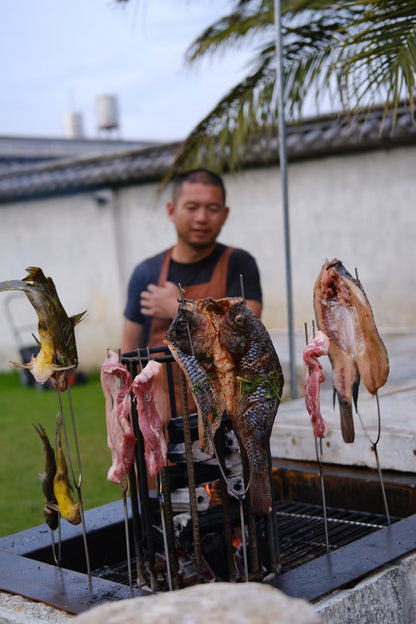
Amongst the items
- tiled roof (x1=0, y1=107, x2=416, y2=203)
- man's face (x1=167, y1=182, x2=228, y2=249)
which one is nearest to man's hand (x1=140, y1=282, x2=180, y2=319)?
man's face (x1=167, y1=182, x2=228, y2=249)

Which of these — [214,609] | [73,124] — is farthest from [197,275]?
[73,124]

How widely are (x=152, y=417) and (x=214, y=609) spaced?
3.03 feet

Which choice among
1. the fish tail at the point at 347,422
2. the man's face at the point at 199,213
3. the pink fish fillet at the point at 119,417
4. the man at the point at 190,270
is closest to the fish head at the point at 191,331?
the pink fish fillet at the point at 119,417

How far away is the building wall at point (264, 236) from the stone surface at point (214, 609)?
24.0 feet

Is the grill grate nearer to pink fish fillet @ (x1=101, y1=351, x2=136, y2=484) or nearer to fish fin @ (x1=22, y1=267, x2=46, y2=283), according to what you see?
pink fish fillet @ (x1=101, y1=351, x2=136, y2=484)

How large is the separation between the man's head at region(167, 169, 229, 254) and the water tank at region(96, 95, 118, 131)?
14.4 m

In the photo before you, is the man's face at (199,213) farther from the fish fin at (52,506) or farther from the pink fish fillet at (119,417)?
the fish fin at (52,506)

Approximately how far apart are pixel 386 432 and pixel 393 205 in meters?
5.54

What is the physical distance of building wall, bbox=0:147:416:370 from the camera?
8.52m

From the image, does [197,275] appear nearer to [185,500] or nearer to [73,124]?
[185,500]

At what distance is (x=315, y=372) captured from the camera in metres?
2.41

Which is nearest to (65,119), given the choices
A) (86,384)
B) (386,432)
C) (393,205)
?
(86,384)

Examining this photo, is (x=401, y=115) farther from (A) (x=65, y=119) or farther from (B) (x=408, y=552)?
(A) (x=65, y=119)

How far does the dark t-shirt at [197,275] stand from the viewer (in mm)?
3645
